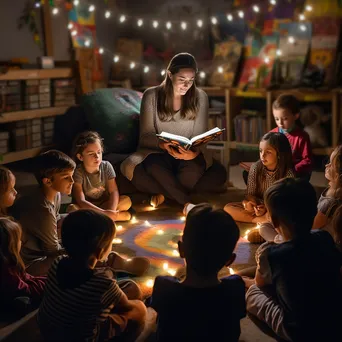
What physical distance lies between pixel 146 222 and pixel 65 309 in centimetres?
157

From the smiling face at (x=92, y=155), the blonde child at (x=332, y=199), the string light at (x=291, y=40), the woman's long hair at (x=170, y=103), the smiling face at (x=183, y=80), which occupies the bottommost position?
the blonde child at (x=332, y=199)

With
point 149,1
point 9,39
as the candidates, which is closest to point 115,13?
point 149,1

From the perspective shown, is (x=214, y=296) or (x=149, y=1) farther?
(x=149, y=1)

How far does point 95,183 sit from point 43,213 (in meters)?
0.97

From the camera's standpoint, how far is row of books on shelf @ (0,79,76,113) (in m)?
4.67

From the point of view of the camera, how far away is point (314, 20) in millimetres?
4879

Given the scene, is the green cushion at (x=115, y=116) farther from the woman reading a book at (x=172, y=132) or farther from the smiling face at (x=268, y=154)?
the smiling face at (x=268, y=154)

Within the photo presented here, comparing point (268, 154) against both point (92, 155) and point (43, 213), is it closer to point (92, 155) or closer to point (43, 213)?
point (92, 155)

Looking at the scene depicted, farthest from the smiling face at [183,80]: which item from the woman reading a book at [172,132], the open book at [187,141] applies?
the open book at [187,141]

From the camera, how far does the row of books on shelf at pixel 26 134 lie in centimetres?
476

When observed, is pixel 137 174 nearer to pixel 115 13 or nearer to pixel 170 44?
pixel 170 44

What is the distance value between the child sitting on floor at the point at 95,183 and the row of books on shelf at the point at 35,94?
1.49 meters

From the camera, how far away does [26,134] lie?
488 centimetres

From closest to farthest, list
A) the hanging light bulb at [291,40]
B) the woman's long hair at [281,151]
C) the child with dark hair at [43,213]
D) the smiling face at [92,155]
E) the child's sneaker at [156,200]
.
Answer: the child with dark hair at [43,213] < the woman's long hair at [281,151] < the smiling face at [92,155] < the child's sneaker at [156,200] < the hanging light bulb at [291,40]
